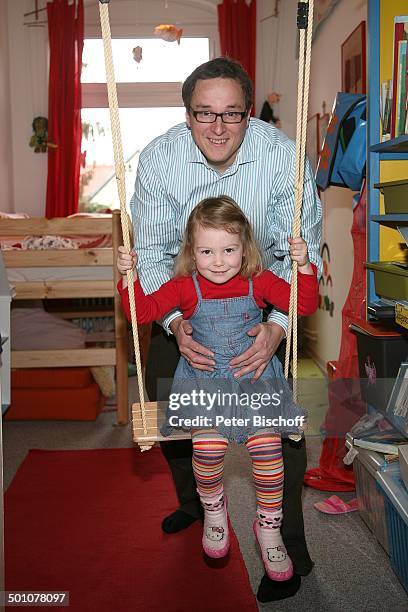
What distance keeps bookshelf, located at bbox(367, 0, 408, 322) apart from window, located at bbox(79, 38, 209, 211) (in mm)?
4188

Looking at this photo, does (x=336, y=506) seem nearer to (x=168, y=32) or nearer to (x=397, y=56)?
(x=397, y=56)

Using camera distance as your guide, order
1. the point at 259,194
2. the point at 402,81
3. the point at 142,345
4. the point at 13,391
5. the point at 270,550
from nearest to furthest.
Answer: the point at 270,550 < the point at 259,194 < the point at 402,81 < the point at 13,391 < the point at 142,345

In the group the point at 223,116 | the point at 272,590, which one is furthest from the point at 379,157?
the point at 272,590

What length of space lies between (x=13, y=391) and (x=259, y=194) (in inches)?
94.9

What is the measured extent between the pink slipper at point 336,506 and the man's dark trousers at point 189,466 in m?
0.44

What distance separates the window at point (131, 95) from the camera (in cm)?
649

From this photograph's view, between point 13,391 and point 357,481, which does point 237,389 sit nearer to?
point 357,481

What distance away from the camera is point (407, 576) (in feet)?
6.73

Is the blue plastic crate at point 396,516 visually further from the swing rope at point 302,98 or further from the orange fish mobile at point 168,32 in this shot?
the orange fish mobile at point 168,32

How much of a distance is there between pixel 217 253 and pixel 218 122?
294mm

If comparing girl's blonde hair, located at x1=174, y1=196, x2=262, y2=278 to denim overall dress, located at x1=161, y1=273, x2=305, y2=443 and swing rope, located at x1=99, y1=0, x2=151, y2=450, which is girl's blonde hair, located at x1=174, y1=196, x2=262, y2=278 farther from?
swing rope, located at x1=99, y1=0, x2=151, y2=450

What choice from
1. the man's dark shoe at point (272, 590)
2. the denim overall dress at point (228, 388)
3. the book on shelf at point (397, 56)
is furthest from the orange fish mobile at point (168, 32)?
the man's dark shoe at point (272, 590)

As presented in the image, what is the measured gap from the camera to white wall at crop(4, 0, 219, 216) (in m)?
6.41

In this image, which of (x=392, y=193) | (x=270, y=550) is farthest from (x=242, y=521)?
(x=392, y=193)
